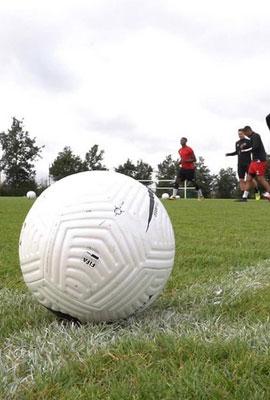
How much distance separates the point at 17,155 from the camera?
240ft

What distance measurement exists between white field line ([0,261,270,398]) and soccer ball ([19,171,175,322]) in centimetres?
12

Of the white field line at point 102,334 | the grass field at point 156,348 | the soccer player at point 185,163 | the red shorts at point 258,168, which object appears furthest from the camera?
the soccer player at point 185,163

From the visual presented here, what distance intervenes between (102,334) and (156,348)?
0.39m

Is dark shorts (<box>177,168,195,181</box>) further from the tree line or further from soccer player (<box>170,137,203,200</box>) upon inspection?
the tree line

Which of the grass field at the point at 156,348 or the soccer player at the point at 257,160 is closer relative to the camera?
the grass field at the point at 156,348

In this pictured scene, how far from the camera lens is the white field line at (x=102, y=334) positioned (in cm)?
225

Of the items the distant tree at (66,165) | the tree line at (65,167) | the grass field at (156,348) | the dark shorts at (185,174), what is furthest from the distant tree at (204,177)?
the grass field at (156,348)

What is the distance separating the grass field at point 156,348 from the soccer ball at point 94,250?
0.15 m

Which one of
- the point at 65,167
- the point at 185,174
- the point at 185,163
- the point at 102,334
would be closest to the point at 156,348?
the point at 102,334

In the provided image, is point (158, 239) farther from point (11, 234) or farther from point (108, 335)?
point (11, 234)

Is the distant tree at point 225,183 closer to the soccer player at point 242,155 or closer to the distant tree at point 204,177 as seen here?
the distant tree at point 204,177

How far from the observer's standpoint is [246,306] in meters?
3.28

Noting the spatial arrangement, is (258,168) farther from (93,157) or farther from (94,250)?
(93,157)

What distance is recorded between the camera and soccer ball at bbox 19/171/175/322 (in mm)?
2691
